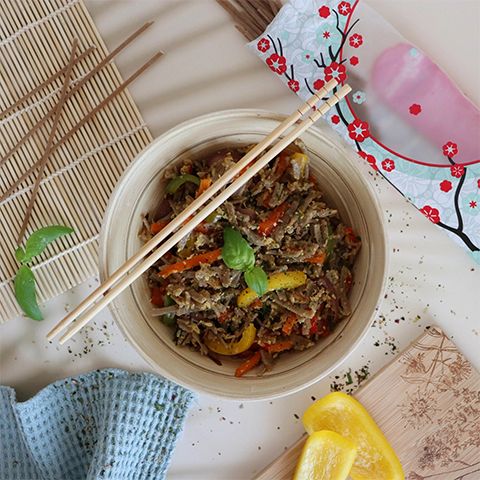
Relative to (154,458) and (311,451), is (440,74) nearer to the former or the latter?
(311,451)

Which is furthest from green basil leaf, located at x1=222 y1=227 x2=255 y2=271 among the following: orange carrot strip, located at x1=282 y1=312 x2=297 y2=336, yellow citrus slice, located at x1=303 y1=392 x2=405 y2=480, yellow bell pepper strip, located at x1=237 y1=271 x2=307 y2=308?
yellow citrus slice, located at x1=303 y1=392 x2=405 y2=480

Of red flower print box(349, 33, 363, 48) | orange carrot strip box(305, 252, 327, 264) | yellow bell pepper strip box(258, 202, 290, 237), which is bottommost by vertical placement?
orange carrot strip box(305, 252, 327, 264)

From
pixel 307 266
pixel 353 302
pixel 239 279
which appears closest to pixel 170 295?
pixel 239 279

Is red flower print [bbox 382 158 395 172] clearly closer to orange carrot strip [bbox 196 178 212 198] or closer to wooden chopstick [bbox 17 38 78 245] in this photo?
orange carrot strip [bbox 196 178 212 198]

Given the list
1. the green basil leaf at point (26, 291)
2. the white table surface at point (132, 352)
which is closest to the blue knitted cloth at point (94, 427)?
the white table surface at point (132, 352)

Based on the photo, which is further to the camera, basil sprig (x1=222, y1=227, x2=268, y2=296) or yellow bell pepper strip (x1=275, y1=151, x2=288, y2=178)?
yellow bell pepper strip (x1=275, y1=151, x2=288, y2=178)

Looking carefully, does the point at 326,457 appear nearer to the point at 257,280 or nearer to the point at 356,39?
the point at 257,280

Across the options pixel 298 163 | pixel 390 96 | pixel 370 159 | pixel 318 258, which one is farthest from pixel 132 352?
pixel 390 96

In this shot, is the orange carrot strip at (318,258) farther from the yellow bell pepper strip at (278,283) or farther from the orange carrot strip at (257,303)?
the orange carrot strip at (257,303)
